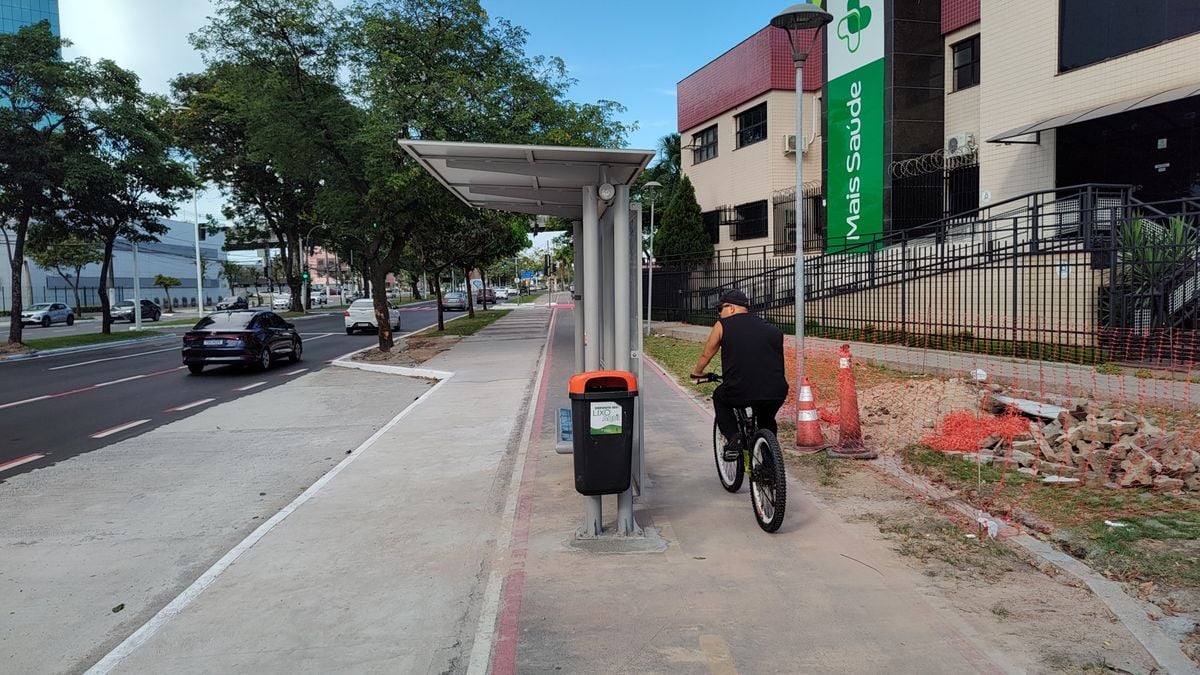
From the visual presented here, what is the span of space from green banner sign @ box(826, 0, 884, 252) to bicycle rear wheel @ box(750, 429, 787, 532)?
17408mm

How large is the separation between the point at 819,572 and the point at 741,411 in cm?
159

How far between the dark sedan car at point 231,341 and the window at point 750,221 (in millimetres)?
17711

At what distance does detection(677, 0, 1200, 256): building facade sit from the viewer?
15.4 meters

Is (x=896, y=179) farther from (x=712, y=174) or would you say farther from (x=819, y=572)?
(x=819, y=572)

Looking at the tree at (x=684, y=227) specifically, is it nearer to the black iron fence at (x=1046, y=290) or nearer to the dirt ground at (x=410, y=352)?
the black iron fence at (x=1046, y=290)

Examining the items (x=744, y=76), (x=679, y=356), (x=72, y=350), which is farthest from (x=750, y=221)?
(x=72, y=350)

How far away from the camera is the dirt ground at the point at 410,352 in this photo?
63.0 ft

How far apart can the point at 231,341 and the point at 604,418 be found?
588 inches

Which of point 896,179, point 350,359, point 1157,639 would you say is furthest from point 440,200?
point 1157,639

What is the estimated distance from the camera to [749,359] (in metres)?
5.59

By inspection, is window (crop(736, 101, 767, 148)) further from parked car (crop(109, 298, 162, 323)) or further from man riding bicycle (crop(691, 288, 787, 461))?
parked car (crop(109, 298, 162, 323))

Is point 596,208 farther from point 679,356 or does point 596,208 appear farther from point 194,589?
point 679,356

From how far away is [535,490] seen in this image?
670 centimetres

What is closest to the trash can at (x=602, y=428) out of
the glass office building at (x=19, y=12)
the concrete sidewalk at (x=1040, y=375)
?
the concrete sidewalk at (x=1040, y=375)
